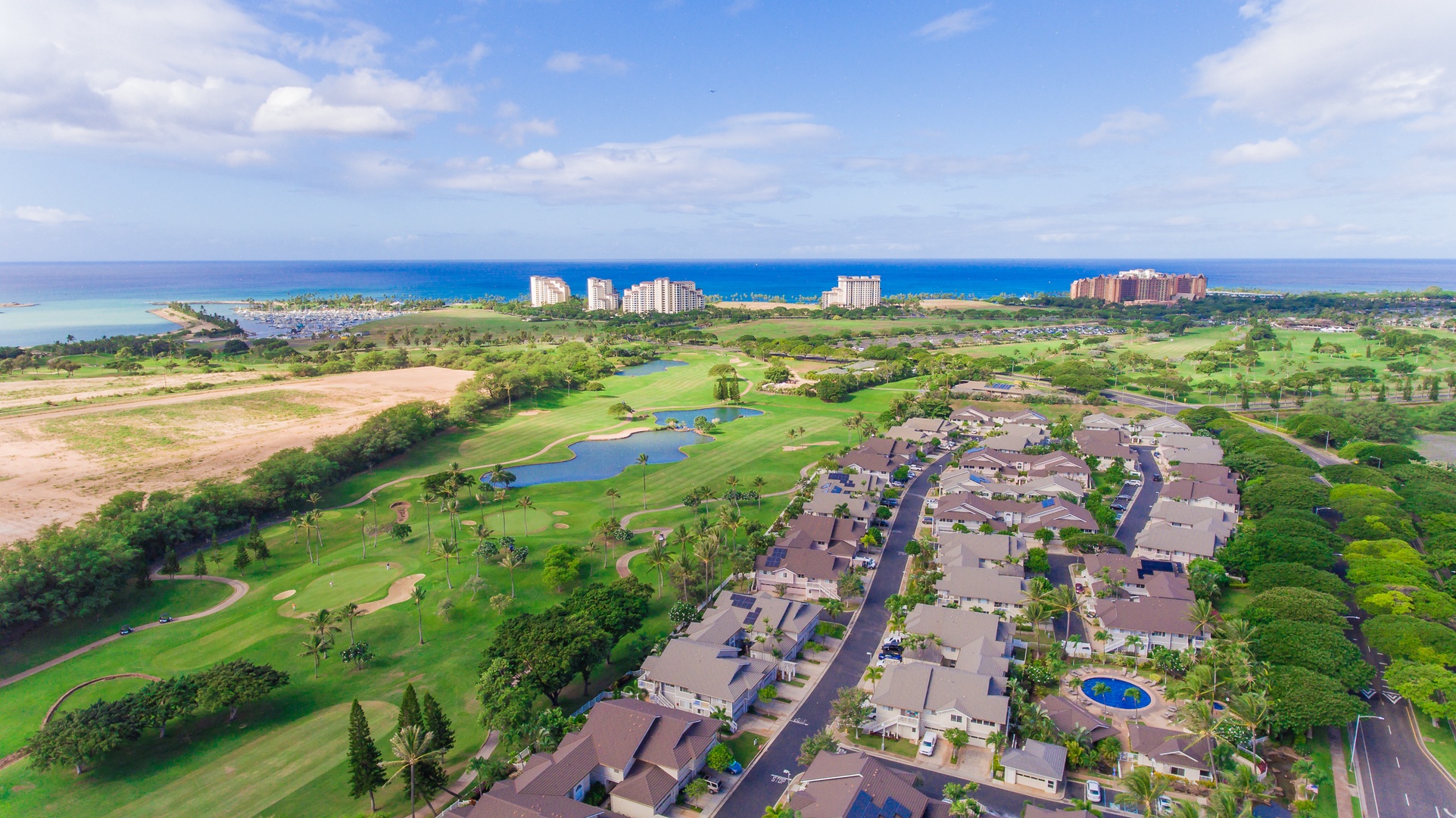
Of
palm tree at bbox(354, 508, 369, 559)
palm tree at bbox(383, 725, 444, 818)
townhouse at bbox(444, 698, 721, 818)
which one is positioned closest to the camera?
townhouse at bbox(444, 698, 721, 818)

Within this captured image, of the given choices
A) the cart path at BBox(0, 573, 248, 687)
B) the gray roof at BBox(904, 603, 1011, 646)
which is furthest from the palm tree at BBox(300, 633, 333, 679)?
the gray roof at BBox(904, 603, 1011, 646)

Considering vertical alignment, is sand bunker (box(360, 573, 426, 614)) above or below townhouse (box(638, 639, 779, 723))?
below

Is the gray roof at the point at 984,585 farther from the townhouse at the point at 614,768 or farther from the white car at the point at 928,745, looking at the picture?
the townhouse at the point at 614,768

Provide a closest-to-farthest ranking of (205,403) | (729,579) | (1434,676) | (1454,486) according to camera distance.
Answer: (1434,676)
(729,579)
(1454,486)
(205,403)

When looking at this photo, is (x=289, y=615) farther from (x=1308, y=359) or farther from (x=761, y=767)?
(x=1308, y=359)

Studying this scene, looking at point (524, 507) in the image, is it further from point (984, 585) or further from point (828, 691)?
point (984, 585)

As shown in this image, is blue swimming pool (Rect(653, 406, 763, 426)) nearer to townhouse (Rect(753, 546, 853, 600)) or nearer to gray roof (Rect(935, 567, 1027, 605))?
townhouse (Rect(753, 546, 853, 600))

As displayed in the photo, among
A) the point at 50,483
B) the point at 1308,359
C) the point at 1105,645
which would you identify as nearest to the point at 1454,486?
the point at 1105,645
